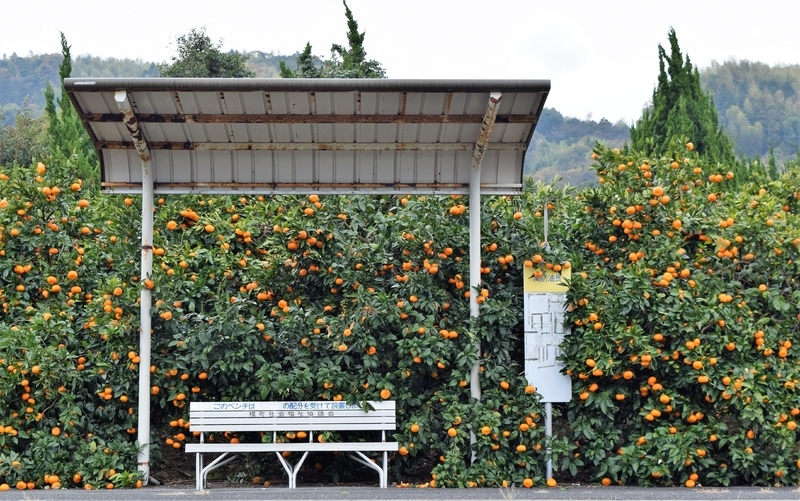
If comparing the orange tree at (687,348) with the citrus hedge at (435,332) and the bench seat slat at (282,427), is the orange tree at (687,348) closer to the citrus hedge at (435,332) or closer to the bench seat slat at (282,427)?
the citrus hedge at (435,332)

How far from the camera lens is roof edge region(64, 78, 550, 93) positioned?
22.3 ft

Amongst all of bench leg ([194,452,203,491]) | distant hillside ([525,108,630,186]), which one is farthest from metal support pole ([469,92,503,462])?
distant hillside ([525,108,630,186])

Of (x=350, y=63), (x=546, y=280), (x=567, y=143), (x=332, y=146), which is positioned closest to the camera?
(x=332, y=146)

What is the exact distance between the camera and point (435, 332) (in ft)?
25.3

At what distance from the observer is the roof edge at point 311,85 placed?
22.3 ft

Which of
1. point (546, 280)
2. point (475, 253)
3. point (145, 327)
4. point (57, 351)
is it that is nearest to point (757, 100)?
point (546, 280)

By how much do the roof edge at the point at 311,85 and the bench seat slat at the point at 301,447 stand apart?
289 centimetres

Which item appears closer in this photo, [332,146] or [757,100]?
[332,146]

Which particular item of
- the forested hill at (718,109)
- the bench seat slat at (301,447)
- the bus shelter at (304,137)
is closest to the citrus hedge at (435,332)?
the bench seat slat at (301,447)

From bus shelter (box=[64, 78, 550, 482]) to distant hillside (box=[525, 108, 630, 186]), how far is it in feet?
145

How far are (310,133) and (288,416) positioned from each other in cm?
245

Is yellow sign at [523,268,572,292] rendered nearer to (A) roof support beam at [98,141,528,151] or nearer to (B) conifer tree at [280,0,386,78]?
(A) roof support beam at [98,141,528,151]

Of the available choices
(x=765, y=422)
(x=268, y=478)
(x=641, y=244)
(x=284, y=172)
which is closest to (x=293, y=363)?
(x=268, y=478)

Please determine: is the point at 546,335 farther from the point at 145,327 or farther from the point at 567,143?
the point at 567,143
